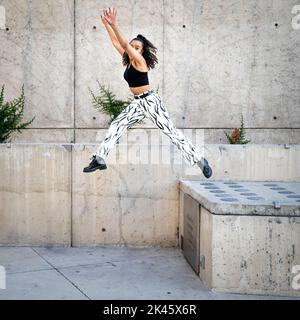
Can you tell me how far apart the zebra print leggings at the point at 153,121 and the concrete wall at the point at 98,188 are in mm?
2339

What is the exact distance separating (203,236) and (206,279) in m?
0.48

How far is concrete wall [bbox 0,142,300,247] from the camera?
598cm

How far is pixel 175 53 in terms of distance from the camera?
7406 millimetres

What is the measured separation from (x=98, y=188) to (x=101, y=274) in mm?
1528

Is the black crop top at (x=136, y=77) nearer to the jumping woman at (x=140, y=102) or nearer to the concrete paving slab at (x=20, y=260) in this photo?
the jumping woman at (x=140, y=102)

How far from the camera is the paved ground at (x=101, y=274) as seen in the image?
4.20m

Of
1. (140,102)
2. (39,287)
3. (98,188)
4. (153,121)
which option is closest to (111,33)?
(140,102)

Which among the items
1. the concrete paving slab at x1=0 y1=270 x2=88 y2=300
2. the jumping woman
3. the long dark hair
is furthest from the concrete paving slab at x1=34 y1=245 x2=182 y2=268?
the long dark hair

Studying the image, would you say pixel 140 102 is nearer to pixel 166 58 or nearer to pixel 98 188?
pixel 98 188

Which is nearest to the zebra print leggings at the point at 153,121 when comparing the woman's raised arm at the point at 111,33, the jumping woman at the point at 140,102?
the jumping woman at the point at 140,102

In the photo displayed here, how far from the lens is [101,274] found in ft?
15.9

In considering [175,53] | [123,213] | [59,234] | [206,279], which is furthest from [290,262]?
[175,53]

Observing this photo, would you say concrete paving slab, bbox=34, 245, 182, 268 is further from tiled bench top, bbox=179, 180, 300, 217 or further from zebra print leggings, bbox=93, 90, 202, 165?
zebra print leggings, bbox=93, 90, 202, 165
